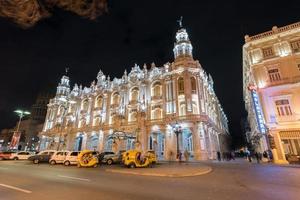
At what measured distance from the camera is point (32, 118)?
266 ft

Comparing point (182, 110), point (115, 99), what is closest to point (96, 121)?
point (115, 99)

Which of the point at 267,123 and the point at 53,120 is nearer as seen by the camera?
the point at 267,123

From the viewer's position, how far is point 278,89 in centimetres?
2183

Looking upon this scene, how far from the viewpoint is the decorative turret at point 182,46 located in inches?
1495

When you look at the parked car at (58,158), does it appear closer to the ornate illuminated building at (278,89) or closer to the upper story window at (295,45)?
the ornate illuminated building at (278,89)

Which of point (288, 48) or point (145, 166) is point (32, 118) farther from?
point (288, 48)

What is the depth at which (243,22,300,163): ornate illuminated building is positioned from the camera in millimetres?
20453

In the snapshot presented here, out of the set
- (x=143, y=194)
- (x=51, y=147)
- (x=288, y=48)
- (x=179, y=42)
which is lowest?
(x=143, y=194)

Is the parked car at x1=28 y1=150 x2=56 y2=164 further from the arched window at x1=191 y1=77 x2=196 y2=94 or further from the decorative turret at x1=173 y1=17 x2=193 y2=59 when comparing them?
the decorative turret at x1=173 y1=17 x2=193 y2=59

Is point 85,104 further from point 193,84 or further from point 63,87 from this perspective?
point 193,84

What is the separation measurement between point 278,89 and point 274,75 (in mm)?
2272

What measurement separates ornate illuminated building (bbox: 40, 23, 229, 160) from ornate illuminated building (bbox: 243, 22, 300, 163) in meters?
10.2

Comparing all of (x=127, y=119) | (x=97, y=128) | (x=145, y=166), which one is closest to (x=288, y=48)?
(x=145, y=166)

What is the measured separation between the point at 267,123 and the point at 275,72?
7.20 meters
